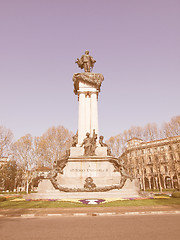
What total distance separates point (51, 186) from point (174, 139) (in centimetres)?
2744

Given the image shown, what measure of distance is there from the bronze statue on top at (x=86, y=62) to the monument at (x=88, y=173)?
7469 millimetres

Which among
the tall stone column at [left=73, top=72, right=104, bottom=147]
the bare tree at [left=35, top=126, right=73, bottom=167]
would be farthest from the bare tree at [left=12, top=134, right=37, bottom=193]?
the tall stone column at [left=73, top=72, right=104, bottom=147]

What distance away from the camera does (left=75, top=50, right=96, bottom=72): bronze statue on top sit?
1085 inches

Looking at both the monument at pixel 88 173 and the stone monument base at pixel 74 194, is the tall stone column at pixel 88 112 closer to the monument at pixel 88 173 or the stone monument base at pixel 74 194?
the monument at pixel 88 173

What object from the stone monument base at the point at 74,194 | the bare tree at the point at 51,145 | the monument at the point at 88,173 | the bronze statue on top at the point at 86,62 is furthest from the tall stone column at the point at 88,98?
the bare tree at the point at 51,145

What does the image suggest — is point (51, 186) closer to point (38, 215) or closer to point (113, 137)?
point (38, 215)

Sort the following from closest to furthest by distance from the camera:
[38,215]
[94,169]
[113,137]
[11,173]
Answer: [38,215], [94,169], [113,137], [11,173]

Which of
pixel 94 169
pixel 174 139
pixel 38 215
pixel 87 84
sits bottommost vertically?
pixel 38 215

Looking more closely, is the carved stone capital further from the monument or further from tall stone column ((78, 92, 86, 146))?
the monument

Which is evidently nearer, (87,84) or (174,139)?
Result: (87,84)

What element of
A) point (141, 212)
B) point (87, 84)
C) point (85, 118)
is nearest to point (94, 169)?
point (85, 118)

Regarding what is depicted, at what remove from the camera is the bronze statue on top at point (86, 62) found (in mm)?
27547

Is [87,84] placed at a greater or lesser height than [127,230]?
greater

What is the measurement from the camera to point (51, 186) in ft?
56.7
